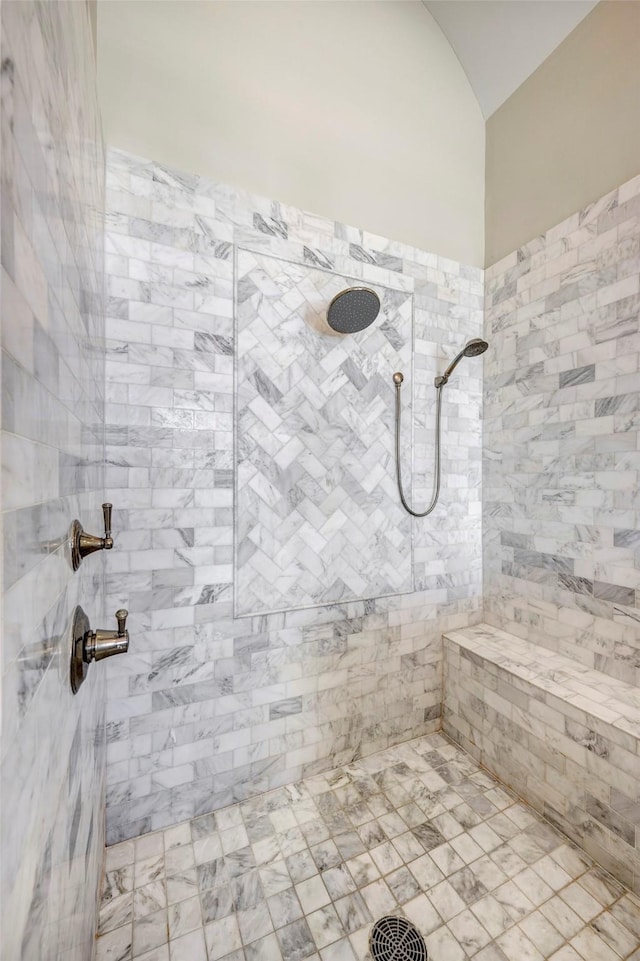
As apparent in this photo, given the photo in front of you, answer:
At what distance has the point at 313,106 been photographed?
162cm

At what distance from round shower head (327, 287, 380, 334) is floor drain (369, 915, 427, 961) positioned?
1949mm

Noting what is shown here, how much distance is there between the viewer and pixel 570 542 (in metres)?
1.66

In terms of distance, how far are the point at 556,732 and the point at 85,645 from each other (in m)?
1.59

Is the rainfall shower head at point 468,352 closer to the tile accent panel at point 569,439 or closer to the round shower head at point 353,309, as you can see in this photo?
the tile accent panel at point 569,439

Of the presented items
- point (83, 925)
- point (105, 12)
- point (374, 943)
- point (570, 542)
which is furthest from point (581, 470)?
point (105, 12)

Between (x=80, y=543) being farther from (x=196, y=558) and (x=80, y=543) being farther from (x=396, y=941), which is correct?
(x=396, y=941)

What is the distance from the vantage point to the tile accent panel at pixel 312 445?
1.52 metres

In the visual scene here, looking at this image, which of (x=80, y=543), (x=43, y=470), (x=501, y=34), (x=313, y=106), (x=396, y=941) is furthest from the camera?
(x=501, y=34)

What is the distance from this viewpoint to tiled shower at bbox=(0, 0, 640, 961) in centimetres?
108

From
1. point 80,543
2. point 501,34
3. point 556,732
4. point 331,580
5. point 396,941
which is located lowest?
point 396,941

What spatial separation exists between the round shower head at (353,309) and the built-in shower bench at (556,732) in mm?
1535

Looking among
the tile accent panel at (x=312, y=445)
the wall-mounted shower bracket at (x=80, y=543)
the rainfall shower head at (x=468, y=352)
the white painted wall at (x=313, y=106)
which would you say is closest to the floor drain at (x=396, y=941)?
the tile accent panel at (x=312, y=445)

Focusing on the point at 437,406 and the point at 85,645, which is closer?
the point at 85,645

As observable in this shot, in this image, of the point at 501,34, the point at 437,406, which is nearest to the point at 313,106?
the point at 501,34
